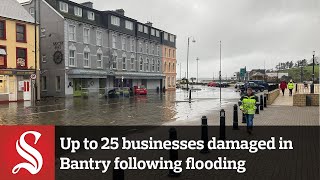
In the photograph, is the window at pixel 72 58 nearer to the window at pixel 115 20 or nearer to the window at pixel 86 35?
the window at pixel 86 35

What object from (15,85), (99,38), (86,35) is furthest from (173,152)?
(99,38)

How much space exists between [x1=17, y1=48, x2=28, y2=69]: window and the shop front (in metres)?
0.66

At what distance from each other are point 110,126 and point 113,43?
Result: 37.3 m

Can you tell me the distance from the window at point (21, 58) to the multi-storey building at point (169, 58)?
36207mm

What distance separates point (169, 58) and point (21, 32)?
132ft

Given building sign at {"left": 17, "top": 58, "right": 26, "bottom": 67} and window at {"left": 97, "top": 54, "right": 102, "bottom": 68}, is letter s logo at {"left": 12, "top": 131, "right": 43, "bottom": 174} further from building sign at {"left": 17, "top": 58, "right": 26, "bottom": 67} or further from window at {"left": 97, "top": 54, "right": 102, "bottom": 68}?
window at {"left": 97, "top": 54, "right": 102, "bottom": 68}

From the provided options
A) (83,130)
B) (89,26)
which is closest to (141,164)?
(83,130)

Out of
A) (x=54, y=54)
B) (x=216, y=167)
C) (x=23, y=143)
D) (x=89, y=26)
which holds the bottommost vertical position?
(x=216, y=167)

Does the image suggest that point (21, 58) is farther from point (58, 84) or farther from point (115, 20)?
point (115, 20)

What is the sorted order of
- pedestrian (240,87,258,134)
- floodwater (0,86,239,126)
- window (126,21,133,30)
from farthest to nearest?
window (126,21,133,30)
floodwater (0,86,239,126)
pedestrian (240,87,258,134)

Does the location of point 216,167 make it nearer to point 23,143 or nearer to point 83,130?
point 23,143

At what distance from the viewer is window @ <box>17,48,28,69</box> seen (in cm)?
3394

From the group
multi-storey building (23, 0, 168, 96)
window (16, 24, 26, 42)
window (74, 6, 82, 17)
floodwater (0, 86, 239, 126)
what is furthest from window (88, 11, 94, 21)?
floodwater (0, 86, 239, 126)

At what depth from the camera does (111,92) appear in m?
40.3
